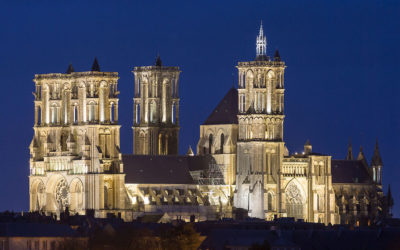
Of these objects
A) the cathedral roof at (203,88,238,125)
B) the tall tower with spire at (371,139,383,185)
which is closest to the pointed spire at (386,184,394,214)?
the tall tower with spire at (371,139,383,185)

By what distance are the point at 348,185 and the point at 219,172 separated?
16.9 m

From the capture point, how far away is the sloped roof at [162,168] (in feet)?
560

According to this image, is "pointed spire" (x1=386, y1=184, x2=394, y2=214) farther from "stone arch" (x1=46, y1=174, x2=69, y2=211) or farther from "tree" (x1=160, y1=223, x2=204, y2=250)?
"tree" (x1=160, y1=223, x2=204, y2=250)

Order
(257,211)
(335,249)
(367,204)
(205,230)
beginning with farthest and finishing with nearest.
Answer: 1. (367,204)
2. (257,211)
3. (205,230)
4. (335,249)

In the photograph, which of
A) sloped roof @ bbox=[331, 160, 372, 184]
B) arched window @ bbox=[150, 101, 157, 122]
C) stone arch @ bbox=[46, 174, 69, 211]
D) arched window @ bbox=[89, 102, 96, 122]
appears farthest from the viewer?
sloped roof @ bbox=[331, 160, 372, 184]

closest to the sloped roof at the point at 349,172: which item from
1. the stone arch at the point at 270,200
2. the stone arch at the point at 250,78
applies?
the stone arch at the point at 270,200

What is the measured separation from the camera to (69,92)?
17188 centimetres

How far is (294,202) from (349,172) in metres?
14.2

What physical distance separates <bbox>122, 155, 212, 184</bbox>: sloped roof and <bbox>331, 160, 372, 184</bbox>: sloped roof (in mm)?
15964

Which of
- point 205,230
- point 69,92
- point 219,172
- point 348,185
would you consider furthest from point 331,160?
point 205,230

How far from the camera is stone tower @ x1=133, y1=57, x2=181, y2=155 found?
582 ft

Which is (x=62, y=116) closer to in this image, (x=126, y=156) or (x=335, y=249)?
(x=126, y=156)

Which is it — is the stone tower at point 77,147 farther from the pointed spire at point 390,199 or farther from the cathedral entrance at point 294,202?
the pointed spire at point 390,199

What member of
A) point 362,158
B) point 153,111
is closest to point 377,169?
point 362,158
